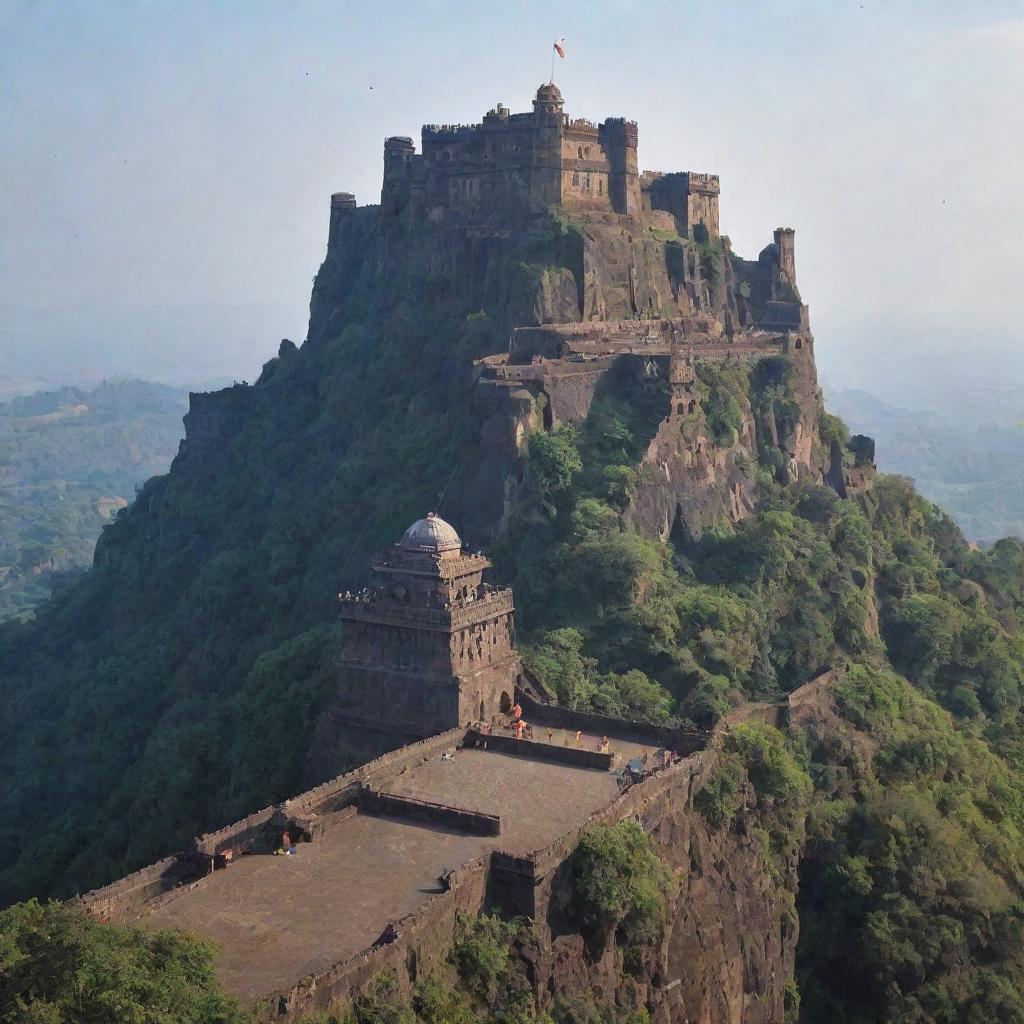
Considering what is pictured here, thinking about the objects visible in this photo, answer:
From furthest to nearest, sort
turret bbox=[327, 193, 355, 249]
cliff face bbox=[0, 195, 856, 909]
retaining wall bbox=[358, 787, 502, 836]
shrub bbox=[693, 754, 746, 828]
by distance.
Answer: turret bbox=[327, 193, 355, 249], cliff face bbox=[0, 195, 856, 909], shrub bbox=[693, 754, 746, 828], retaining wall bbox=[358, 787, 502, 836]

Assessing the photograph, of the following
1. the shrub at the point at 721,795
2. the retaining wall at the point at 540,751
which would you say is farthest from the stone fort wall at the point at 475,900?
the retaining wall at the point at 540,751

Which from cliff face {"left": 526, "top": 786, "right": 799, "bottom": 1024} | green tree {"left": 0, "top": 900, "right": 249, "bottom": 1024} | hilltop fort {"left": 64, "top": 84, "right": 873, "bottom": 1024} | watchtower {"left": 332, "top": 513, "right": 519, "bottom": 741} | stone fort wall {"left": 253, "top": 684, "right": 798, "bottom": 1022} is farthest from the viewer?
watchtower {"left": 332, "top": 513, "right": 519, "bottom": 741}

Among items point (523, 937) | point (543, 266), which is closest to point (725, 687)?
point (523, 937)

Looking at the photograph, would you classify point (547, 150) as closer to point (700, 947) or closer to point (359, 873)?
point (700, 947)

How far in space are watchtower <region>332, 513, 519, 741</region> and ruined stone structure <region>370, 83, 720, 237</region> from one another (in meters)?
33.9

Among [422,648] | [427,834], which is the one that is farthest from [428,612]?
[427,834]

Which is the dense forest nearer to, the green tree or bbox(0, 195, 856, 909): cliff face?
the green tree

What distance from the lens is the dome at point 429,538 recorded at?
47125 millimetres

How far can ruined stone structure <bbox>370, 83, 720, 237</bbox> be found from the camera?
7738 cm

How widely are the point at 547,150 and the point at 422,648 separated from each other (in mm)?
37711

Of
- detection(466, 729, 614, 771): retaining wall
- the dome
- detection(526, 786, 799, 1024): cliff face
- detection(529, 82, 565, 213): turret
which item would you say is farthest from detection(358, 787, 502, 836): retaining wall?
detection(529, 82, 565, 213): turret

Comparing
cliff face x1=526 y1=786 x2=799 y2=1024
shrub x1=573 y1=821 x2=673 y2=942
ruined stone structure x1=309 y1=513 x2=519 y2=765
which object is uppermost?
ruined stone structure x1=309 y1=513 x2=519 y2=765

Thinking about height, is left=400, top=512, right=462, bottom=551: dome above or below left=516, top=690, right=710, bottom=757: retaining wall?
above

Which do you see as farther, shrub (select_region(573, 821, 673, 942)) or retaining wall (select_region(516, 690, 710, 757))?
retaining wall (select_region(516, 690, 710, 757))
